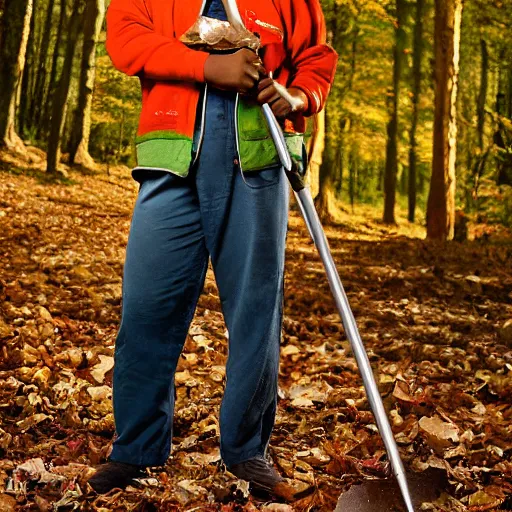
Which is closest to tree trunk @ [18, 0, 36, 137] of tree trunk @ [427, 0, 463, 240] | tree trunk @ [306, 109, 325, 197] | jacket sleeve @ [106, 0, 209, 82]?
tree trunk @ [306, 109, 325, 197]

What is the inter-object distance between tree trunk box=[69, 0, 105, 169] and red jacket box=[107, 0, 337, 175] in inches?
196

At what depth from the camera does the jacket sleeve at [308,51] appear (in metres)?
1.89

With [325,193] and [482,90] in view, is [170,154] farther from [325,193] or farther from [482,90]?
[482,90]

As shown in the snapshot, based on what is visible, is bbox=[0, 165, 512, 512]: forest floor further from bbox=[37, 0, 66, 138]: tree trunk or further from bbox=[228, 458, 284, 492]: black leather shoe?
bbox=[37, 0, 66, 138]: tree trunk

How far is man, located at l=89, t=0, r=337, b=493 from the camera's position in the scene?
1790 mm

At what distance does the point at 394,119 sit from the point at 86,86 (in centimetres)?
413

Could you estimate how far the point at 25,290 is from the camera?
3.91 m

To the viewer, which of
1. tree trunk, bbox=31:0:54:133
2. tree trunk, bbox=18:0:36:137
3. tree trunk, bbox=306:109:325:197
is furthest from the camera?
tree trunk, bbox=31:0:54:133

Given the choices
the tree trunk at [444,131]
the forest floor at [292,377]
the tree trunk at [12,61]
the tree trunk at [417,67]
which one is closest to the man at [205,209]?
the forest floor at [292,377]

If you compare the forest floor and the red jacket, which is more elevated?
the red jacket

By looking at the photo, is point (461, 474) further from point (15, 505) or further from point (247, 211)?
point (15, 505)

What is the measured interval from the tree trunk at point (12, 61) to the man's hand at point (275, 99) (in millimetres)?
5173

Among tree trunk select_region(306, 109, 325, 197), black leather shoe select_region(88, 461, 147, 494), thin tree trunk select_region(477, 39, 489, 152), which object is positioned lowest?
black leather shoe select_region(88, 461, 147, 494)

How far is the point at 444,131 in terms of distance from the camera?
687 cm
